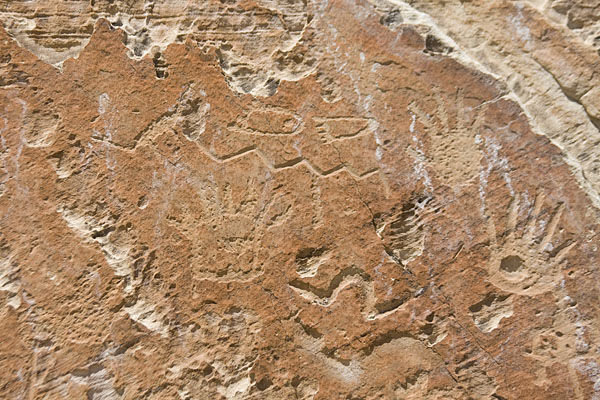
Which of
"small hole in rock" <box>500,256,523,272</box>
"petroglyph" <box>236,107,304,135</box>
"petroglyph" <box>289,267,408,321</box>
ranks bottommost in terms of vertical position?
"petroglyph" <box>289,267,408,321</box>

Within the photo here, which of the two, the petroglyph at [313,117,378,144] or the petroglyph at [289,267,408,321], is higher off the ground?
the petroglyph at [313,117,378,144]

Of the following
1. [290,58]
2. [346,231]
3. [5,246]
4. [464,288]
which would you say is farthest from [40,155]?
[464,288]

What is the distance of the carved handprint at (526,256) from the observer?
4.06ft

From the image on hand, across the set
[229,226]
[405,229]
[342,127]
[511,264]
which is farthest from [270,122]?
[511,264]

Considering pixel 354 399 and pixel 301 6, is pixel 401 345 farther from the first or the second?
pixel 301 6

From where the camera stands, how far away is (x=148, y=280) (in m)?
1.27

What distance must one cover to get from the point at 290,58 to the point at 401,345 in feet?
2.84

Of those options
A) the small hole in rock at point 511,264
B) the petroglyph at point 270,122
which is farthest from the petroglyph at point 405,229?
the petroglyph at point 270,122

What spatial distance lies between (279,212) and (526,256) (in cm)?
69

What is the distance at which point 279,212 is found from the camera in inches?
50.6

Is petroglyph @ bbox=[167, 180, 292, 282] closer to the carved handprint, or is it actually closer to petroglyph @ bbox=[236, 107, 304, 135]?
petroglyph @ bbox=[236, 107, 304, 135]

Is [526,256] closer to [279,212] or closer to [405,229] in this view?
[405,229]

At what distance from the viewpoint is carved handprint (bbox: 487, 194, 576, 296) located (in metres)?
1.24

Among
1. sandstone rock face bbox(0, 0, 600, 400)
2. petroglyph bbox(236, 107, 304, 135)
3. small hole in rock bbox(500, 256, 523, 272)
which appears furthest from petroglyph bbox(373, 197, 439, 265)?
petroglyph bbox(236, 107, 304, 135)
